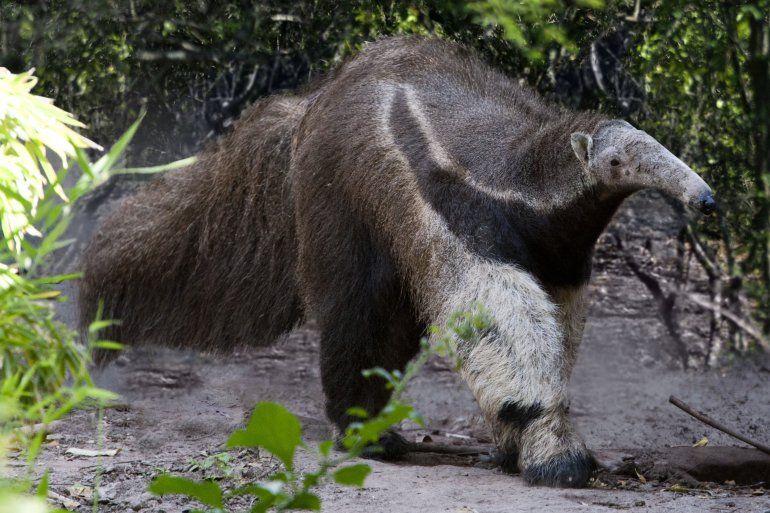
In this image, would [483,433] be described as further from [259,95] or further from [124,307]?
[259,95]

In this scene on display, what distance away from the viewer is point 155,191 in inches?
237

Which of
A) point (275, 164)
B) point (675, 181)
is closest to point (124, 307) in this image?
point (275, 164)

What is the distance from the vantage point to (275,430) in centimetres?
209

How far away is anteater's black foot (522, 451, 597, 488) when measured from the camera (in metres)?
4.14

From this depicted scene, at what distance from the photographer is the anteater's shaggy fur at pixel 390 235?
431 centimetres

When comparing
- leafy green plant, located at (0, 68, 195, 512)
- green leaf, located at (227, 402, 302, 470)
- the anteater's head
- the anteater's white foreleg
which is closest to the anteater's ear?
the anteater's head

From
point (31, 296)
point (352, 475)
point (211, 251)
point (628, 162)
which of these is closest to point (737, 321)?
point (628, 162)

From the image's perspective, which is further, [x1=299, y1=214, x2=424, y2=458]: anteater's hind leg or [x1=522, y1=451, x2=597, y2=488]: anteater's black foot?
[x1=299, y1=214, x2=424, y2=458]: anteater's hind leg

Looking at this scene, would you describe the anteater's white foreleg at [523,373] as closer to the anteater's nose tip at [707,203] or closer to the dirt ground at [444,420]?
the dirt ground at [444,420]

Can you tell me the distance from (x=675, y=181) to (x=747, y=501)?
129cm

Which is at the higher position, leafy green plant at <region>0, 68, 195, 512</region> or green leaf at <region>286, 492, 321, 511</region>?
leafy green plant at <region>0, 68, 195, 512</region>

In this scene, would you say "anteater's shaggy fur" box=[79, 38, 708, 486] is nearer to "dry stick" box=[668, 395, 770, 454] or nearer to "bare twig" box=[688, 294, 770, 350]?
"dry stick" box=[668, 395, 770, 454]

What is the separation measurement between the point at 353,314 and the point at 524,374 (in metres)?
1.11

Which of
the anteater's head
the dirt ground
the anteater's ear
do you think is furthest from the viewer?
the anteater's ear
